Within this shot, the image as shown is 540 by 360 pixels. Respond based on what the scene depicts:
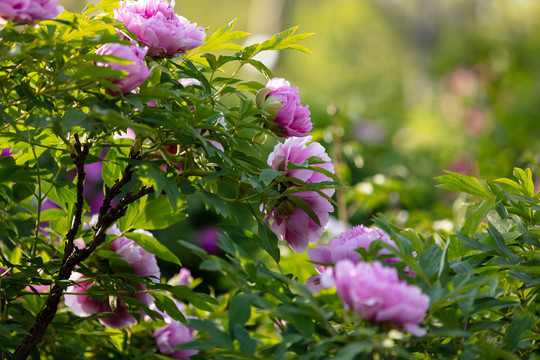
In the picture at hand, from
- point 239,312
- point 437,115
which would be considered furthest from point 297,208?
point 437,115

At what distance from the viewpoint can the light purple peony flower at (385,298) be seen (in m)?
0.62

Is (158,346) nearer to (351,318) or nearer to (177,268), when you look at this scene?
(351,318)

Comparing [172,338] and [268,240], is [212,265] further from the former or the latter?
[172,338]

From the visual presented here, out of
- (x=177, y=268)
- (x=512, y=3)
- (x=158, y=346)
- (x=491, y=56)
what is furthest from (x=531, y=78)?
(x=158, y=346)

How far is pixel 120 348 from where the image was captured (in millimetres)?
1209

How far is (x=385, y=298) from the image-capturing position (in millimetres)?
623

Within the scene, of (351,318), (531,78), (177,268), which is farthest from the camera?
(531,78)

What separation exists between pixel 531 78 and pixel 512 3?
3135 millimetres

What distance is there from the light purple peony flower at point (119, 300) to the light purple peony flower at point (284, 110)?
1.15 ft

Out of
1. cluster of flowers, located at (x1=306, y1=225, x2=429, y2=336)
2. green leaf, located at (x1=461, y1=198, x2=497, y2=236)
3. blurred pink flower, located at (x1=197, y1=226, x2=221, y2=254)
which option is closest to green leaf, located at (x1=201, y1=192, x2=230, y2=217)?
cluster of flowers, located at (x1=306, y1=225, x2=429, y2=336)

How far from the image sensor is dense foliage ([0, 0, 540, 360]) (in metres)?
0.71

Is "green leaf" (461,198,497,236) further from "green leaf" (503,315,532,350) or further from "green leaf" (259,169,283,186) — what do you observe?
"green leaf" (259,169,283,186)

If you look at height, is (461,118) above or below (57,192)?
below

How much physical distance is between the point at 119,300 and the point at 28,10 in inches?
21.1
